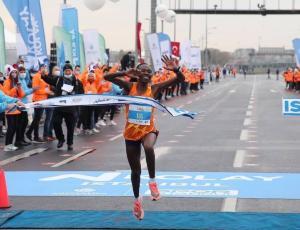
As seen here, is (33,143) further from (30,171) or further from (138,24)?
(138,24)

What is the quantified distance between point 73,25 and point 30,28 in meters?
5.16

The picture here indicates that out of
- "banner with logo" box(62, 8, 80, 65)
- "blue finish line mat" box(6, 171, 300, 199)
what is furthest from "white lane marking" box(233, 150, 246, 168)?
"banner with logo" box(62, 8, 80, 65)

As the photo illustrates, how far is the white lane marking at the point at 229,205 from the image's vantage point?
8.09m

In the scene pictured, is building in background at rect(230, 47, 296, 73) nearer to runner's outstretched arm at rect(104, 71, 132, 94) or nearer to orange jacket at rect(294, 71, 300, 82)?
orange jacket at rect(294, 71, 300, 82)

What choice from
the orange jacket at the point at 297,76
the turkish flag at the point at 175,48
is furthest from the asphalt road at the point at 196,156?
the turkish flag at the point at 175,48

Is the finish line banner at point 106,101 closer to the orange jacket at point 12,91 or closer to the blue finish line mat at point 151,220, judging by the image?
the blue finish line mat at point 151,220

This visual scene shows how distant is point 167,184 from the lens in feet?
32.4

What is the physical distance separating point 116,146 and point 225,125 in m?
6.13

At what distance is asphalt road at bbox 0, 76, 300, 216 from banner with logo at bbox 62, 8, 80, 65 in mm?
4871

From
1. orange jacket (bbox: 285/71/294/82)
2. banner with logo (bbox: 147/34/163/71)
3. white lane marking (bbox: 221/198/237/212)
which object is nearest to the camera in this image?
white lane marking (bbox: 221/198/237/212)

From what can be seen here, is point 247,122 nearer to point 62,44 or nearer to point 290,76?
point 62,44

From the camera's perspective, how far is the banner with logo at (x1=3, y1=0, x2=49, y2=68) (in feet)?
65.4

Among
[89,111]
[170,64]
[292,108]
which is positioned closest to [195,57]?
[89,111]

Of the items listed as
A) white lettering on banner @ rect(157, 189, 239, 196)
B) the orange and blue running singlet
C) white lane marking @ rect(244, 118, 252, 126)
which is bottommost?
white lane marking @ rect(244, 118, 252, 126)
